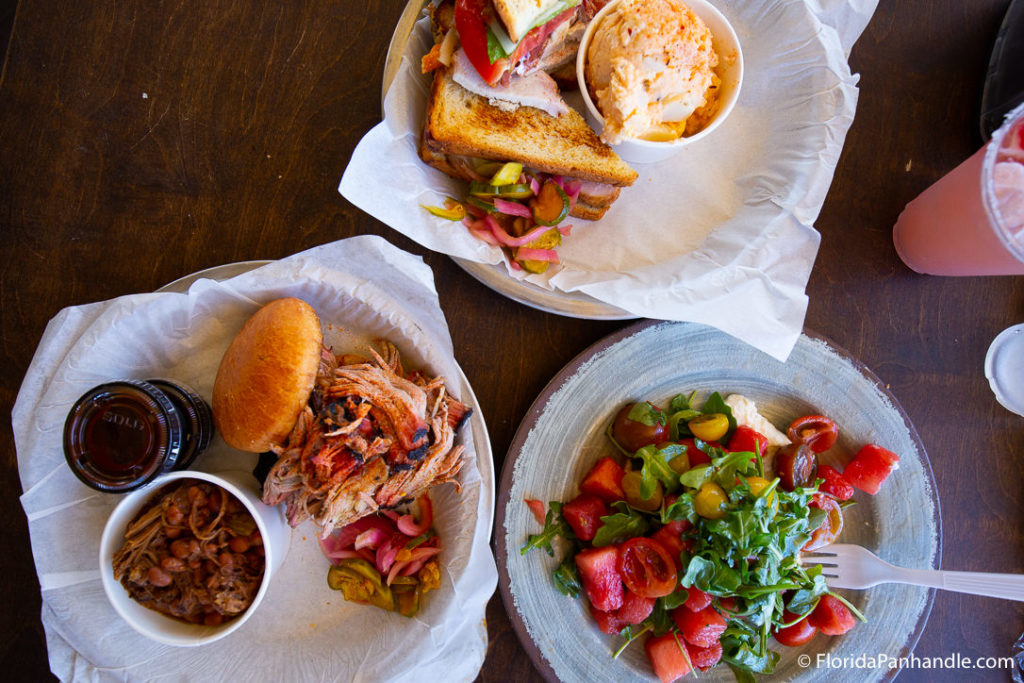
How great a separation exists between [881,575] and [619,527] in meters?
0.68

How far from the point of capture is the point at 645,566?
4.85 ft

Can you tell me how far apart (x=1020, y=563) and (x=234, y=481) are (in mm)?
2066

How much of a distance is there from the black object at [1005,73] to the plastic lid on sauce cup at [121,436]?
2.10 meters

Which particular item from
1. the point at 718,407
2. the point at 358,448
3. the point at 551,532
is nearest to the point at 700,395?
the point at 718,407

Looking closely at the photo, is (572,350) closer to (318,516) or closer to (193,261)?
(318,516)

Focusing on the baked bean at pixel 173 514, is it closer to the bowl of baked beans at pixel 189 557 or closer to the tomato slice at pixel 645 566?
the bowl of baked beans at pixel 189 557

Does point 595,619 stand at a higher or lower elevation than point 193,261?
lower

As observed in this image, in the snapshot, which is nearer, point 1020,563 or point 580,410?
point 580,410

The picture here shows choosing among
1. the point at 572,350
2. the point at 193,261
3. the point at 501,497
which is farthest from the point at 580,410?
the point at 193,261

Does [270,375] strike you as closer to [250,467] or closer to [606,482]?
[250,467]

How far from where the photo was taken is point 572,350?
5.30 feet

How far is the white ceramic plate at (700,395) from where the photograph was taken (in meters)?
1.50

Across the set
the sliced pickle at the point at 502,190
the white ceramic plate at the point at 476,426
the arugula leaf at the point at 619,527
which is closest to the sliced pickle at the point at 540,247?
the sliced pickle at the point at 502,190

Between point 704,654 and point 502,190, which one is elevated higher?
point 502,190
